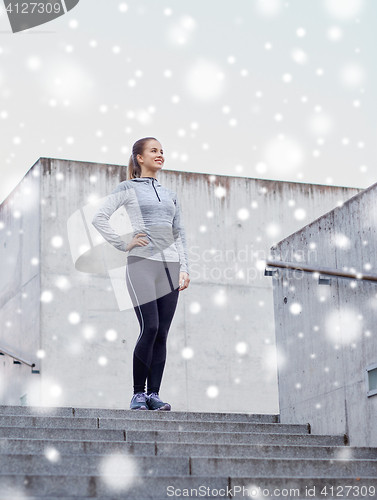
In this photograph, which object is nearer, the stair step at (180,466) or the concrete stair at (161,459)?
the concrete stair at (161,459)

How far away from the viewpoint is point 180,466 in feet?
12.0

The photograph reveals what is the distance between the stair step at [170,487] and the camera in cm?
315

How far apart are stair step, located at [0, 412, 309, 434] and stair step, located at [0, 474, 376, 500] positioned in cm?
116

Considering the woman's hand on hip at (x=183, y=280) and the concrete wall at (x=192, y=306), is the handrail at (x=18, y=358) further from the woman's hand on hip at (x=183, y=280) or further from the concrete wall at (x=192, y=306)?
the woman's hand on hip at (x=183, y=280)

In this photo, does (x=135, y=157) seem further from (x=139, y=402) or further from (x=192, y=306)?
(x=192, y=306)

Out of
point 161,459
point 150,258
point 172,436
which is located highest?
point 150,258

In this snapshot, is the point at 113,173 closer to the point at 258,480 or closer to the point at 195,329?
the point at 195,329

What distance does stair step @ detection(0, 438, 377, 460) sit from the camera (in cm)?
378

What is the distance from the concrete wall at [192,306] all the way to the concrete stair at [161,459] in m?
5.28

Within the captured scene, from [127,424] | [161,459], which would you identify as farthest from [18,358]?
[161,459]

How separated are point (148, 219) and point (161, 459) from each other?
6.20ft

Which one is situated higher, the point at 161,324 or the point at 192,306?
the point at 192,306

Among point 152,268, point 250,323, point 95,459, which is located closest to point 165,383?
point 250,323

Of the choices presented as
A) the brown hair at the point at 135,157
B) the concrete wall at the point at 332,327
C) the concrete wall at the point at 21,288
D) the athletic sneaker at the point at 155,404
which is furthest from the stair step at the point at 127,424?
the concrete wall at the point at 21,288
